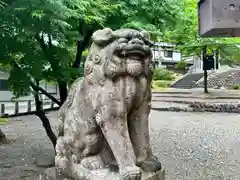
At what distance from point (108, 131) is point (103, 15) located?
312 cm

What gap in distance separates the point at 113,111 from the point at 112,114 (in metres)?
0.03

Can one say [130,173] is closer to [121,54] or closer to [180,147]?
[121,54]

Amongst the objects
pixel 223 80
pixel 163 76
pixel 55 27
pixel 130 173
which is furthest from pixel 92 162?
pixel 163 76

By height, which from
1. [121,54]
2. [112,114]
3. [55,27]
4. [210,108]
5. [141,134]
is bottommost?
[210,108]

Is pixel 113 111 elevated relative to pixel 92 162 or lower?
elevated

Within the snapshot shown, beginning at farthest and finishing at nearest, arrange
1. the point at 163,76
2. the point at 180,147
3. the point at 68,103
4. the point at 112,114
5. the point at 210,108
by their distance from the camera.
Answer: the point at 163,76 → the point at 210,108 → the point at 180,147 → the point at 68,103 → the point at 112,114

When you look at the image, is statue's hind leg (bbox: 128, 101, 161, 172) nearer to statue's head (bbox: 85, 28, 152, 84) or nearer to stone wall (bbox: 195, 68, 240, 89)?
statue's head (bbox: 85, 28, 152, 84)

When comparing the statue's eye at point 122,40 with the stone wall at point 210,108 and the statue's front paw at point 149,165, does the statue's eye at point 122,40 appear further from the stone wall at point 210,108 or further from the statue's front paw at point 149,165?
the stone wall at point 210,108

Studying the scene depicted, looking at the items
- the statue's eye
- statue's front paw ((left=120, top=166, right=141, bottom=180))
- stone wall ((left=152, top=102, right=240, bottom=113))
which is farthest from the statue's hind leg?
stone wall ((left=152, top=102, right=240, bottom=113))

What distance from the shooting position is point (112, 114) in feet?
8.31

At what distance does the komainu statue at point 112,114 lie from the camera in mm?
2490

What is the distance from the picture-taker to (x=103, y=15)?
531 cm

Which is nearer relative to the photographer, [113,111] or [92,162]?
[113,111]

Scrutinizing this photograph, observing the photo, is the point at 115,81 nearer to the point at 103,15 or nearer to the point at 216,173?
the point at 103,15
